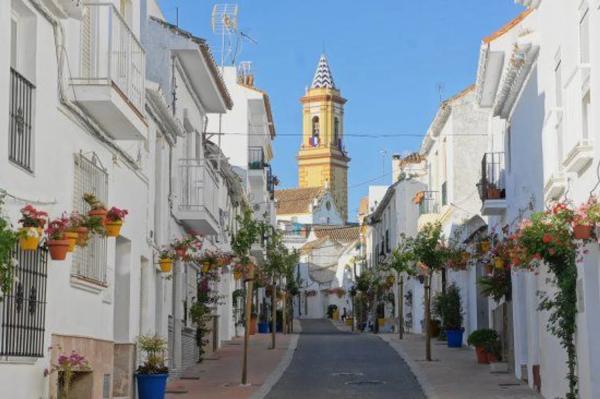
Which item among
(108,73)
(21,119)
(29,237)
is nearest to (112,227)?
(21,119)

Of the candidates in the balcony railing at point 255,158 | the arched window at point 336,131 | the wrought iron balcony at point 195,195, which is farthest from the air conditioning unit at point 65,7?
the arched window at point 336,131

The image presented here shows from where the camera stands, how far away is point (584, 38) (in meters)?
15.5

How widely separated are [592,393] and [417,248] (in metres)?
16.1

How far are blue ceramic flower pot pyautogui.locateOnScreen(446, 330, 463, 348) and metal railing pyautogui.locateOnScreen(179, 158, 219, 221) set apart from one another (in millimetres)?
11293

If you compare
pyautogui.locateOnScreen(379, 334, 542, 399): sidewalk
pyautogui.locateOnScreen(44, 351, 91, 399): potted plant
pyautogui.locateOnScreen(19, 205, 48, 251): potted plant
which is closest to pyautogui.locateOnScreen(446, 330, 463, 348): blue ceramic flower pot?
pyautogui.locateOnScreen(379, 334, 542, 399): sidewalk

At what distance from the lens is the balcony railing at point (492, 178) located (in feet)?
88.9

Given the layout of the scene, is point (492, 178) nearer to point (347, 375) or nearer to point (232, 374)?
point (347, 375)

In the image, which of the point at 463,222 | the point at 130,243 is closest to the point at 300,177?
the point at 463,222

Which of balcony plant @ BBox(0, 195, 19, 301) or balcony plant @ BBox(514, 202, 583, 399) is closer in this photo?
balcony plant @ BBox(0, 195, 19, 301)

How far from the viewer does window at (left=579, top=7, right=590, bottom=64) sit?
1530cm

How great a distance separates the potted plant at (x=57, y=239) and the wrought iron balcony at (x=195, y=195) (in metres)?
13.3

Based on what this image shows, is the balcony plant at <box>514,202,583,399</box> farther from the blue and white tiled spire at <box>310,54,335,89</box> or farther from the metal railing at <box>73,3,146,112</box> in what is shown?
the blue and white tiled spire at <box>310,54,335,89</box>

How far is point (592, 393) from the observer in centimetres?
1561

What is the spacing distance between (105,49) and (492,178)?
15.1 meters
